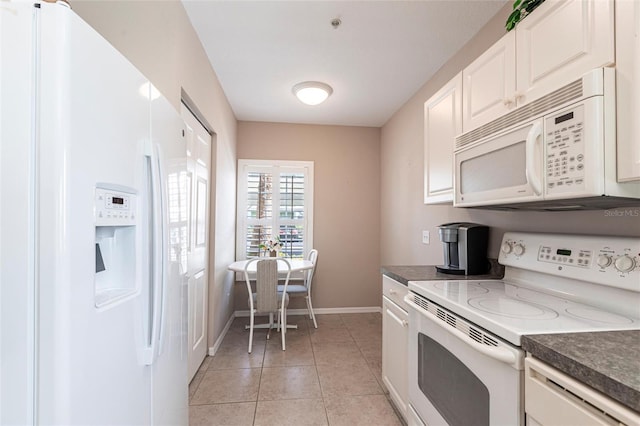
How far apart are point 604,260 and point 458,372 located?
2.30 ft

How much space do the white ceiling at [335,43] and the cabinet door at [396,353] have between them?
74.1 inches

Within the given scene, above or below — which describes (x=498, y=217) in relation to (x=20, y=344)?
above

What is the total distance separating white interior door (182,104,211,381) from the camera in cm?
215

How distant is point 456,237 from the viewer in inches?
74.0

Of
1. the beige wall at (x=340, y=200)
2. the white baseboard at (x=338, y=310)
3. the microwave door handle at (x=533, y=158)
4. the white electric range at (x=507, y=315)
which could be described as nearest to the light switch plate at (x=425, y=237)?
the white electric range at (x=507, y=315)

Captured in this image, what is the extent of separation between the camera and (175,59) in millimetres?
1742

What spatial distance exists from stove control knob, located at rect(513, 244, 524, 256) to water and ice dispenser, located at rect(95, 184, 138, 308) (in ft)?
5.68

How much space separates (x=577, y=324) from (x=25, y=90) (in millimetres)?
1629

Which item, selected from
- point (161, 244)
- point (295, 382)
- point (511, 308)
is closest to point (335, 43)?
point (161, 244)

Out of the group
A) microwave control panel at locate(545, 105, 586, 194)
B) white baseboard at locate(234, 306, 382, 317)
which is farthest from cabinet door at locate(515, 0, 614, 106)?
white baseboard at locate(234, 306, 382, 317)

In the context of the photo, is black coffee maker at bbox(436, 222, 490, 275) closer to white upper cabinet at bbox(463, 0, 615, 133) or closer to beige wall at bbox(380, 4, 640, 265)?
beige wall at bbox(380, 4, 640, 265)

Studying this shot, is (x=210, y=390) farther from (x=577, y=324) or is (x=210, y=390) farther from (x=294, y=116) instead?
(x=294, y=116)

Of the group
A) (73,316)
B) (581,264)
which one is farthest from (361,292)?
(73,316)

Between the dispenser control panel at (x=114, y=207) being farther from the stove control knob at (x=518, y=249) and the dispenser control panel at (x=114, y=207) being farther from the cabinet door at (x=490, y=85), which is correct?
the stove control knob at (x=518, y=249)
